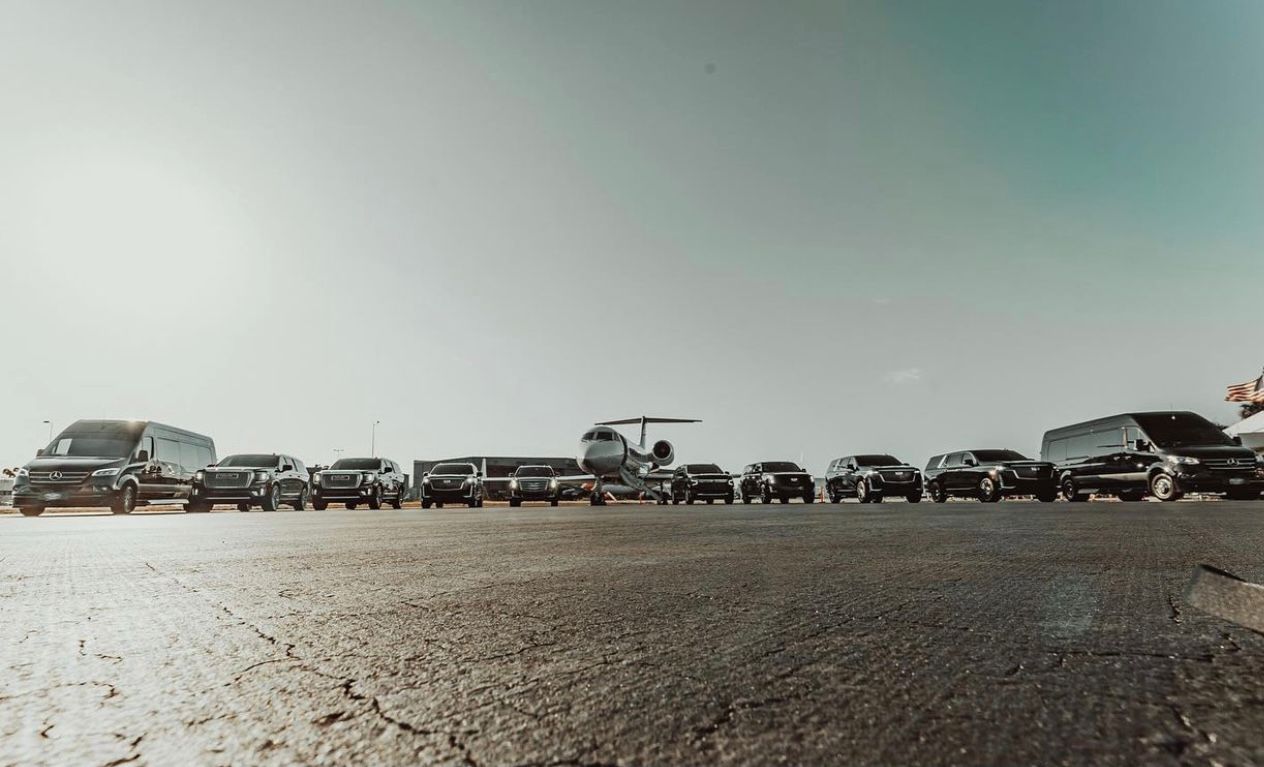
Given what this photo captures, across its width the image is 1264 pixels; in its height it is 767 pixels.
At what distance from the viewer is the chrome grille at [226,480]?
748 inches

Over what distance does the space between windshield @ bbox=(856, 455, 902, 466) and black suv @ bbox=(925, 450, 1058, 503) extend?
1286 mm

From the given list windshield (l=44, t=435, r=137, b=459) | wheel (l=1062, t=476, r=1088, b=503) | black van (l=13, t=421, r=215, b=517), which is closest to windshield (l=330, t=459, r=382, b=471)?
black van (l=13, t=421, r=215, b=517)

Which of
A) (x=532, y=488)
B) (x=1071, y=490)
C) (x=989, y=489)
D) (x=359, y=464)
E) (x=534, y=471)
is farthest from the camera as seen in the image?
(x=534, y=471)

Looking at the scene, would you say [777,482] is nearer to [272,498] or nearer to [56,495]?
[272,498]

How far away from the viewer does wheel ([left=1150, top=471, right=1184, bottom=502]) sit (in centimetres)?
1634

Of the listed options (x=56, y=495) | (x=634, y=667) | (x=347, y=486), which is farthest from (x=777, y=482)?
(x=634, y=667)

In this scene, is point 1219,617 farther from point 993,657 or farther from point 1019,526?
point 1019,526

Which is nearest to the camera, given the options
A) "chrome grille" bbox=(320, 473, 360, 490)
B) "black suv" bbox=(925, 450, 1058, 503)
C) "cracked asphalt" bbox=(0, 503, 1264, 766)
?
"cracked asphalt" bbox=(0, 503, 1264, 766)

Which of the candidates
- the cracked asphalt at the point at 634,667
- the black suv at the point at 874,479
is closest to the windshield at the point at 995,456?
the black suv at the point at 874,479

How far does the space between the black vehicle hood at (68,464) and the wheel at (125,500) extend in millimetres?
720

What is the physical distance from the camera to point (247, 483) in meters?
19.1

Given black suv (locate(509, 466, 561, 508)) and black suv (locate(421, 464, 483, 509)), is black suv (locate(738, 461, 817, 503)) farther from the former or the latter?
black suv (locate(421, 464, 483, 509))

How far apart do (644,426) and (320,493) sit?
84.7 feet

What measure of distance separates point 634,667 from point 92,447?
66.7 feet
